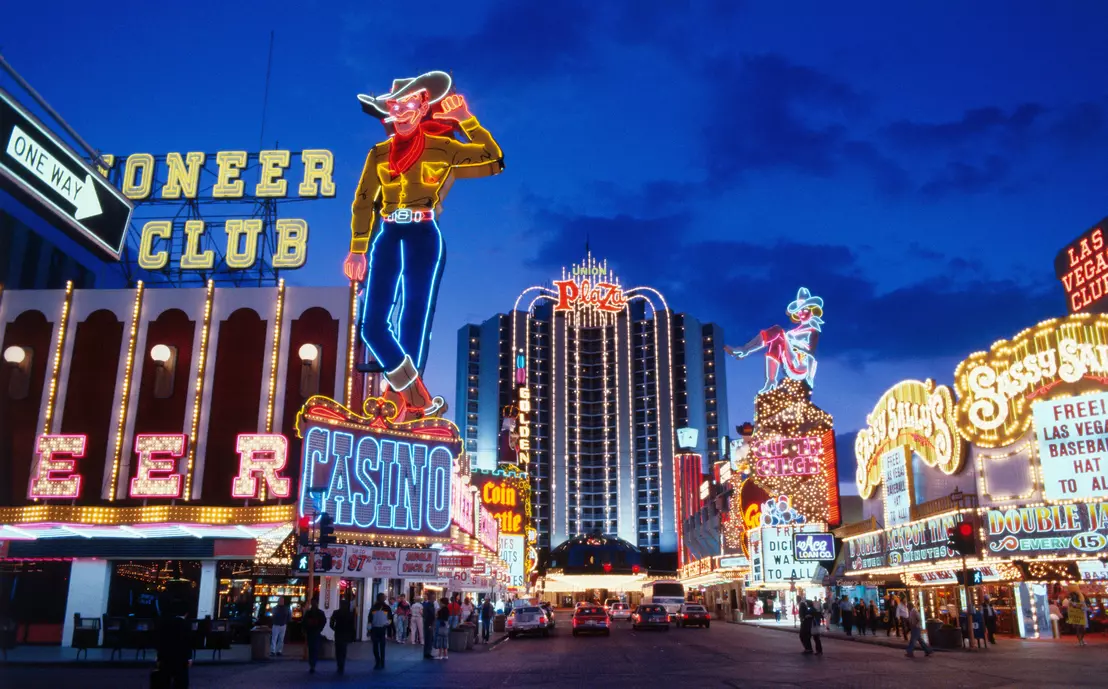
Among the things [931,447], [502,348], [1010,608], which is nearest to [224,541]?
[931,447]

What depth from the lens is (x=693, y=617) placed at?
53.7 m

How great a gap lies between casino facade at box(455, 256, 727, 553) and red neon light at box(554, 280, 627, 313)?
8.64ft

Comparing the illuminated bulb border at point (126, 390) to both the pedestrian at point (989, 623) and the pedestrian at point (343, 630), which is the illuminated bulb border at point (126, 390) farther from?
the pedestrian at point (989, 623)

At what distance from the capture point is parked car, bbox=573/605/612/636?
1693 inches

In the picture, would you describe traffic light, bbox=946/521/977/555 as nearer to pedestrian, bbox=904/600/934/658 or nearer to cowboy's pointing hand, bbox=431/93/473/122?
pedestrian, bbox=904/600/934/658

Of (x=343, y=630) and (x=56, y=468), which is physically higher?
(x=56, y=468)

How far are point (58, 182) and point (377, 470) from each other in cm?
2897

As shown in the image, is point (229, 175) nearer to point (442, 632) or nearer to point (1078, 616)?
point (442, 632)

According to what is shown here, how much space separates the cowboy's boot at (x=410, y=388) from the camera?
36906mm

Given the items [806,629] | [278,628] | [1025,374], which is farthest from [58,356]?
[1025,374]

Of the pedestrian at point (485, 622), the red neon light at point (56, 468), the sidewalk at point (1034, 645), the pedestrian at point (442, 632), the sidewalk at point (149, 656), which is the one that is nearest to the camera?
the sidewalk at point (149, 656)

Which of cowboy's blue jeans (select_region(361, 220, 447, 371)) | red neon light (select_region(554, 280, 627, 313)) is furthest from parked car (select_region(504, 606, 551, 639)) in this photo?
red neon light (select_region(554, 280, 627, 313))

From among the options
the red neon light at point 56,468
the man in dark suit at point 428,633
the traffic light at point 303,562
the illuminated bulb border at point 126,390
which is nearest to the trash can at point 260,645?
the traffic light at point 303,562

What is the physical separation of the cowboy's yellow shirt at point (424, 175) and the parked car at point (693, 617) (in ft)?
95.7
